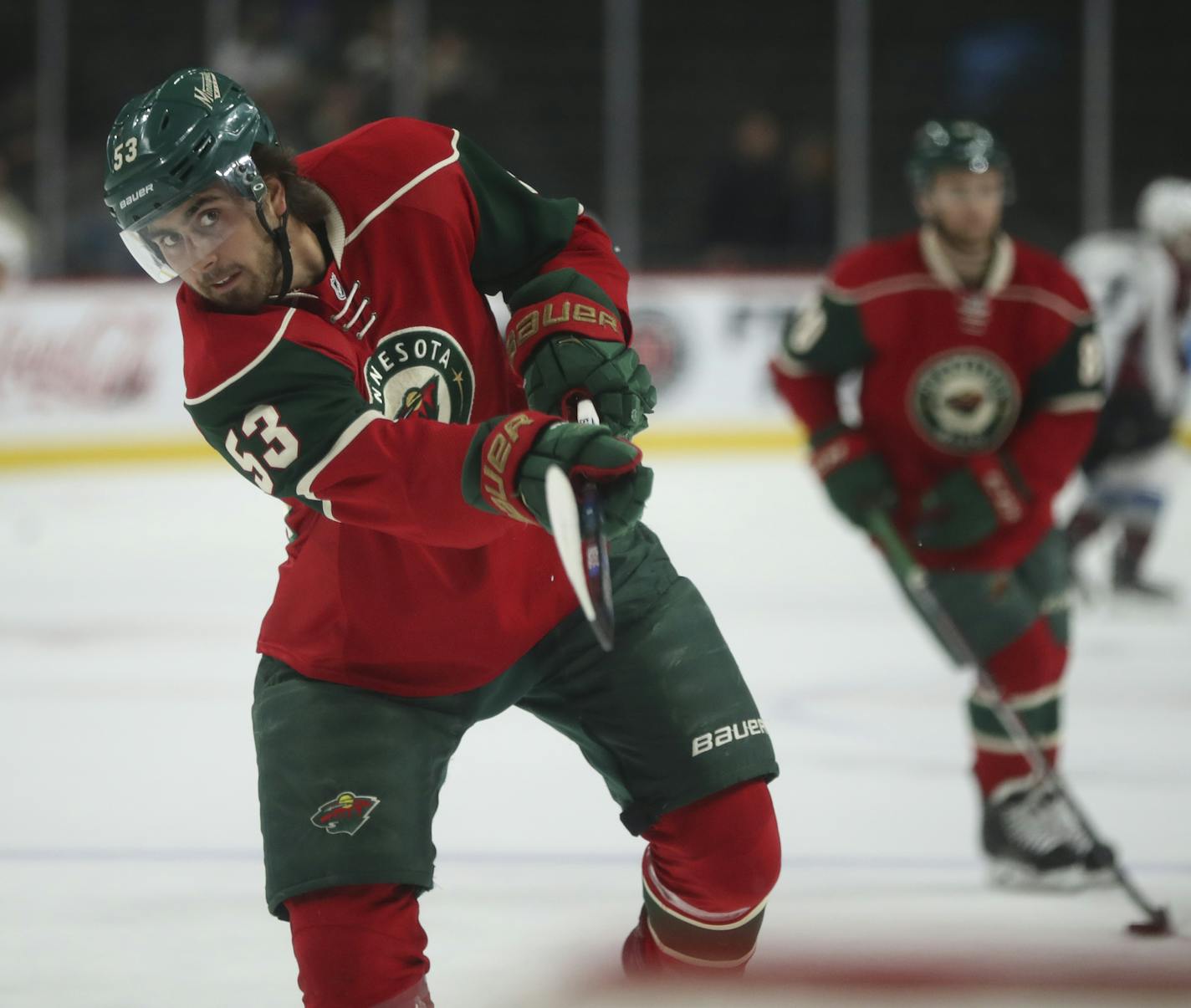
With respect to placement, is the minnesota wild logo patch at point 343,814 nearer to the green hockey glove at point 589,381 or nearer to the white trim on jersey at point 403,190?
the green hockey glove at point 589,381

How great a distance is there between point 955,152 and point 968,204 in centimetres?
9

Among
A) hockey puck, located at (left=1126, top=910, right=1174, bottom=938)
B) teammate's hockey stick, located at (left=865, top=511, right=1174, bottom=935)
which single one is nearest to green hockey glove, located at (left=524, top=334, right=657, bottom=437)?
hockey puck, located at (left=1126, top=910, right=1174, bottom=938)

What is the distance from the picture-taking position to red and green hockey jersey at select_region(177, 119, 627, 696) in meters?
1.45

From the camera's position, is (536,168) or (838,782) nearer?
(838,782)

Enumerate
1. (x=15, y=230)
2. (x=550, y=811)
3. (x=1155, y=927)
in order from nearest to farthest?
(x=1155, y=927) < (x=550, y=811) < (x=15, y=230)

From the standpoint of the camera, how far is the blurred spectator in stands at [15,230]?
7.10 metres

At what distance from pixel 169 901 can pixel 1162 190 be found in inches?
143

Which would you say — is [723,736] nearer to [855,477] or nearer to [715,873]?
[715,873]

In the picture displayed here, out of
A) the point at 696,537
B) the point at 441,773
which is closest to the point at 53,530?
the point at 696,537

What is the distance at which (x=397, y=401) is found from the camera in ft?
5.38

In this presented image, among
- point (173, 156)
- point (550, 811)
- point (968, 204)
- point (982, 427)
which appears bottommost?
point (550, 811)

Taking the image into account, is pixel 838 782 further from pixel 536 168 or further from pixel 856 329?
pixel 536 168

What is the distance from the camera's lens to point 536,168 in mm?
8797

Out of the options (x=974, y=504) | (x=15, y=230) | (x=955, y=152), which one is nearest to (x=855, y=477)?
(x=974, y=504)
